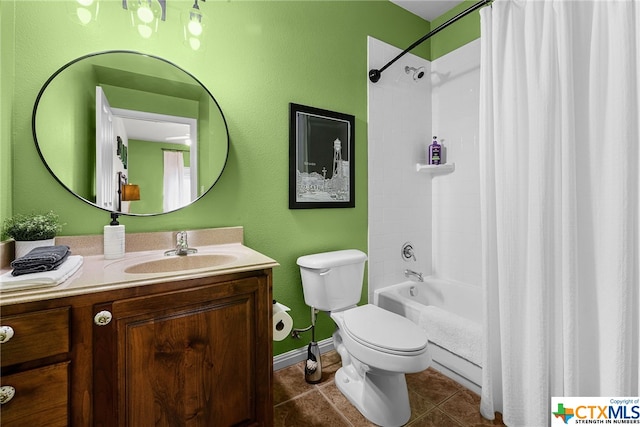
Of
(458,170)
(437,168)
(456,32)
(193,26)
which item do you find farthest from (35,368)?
(456,32)

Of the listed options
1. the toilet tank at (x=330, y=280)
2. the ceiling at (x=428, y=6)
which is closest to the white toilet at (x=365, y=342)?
the toilet tank at (x=330, y=280)

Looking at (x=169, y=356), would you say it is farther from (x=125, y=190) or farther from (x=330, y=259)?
(x=330, y=259)

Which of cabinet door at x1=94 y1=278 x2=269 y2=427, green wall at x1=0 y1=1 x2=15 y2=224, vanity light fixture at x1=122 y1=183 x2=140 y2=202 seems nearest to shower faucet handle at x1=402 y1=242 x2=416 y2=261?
cabinet door at x1=94 y1=278 x2=269 y2=427

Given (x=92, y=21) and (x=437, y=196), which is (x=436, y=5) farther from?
(x=92, y=21)

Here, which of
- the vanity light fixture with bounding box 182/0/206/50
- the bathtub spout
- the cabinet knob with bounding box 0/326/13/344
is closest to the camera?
the cabinet knob with bounding box 0/326/13/344

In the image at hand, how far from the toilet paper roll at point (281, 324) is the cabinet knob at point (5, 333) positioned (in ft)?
2.96

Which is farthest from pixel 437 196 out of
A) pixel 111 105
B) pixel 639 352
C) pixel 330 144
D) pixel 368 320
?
pixel 111 105

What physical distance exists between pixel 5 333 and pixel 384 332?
1.37 metres

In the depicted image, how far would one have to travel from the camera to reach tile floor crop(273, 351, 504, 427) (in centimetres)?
142

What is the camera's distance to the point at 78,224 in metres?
1.29

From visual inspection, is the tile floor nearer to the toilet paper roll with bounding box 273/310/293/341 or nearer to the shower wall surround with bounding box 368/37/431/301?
the toilet paper roll with bounding box 273/310/293/341

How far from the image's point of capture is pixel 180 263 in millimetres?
1363

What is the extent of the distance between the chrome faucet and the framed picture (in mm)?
668

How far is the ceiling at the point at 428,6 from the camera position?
2287 millimetres
